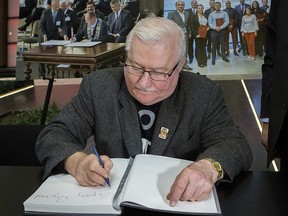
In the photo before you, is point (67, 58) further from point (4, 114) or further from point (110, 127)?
point (110, 127)

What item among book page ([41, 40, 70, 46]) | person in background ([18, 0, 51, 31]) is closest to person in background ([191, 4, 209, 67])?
book page ([41, 40, 70, 46])

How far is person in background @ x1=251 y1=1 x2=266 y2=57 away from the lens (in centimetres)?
322

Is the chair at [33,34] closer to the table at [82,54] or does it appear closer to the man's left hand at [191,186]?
the table at [82,54]

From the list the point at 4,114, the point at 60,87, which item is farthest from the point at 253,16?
the point at 4,114

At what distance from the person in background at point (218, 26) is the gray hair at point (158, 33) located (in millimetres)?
1797

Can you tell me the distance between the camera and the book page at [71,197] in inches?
44.1

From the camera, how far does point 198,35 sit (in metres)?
3.34

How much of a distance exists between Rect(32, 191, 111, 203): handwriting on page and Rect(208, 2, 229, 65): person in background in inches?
94.4

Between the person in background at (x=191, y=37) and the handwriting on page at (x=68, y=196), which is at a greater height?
the person in background at (x=191, y=37)

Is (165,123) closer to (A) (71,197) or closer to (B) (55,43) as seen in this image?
(A) (71,197)

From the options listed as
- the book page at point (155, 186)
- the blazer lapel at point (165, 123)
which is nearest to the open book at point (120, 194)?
the book page at point (155, 186)

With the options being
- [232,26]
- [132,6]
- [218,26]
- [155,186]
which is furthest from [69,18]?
[155,186]

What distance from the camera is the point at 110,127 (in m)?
1.75

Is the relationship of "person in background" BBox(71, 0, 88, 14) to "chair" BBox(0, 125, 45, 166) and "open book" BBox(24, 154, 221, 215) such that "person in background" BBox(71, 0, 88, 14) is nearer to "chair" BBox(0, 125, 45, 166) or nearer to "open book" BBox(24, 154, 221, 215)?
"chair" BBox(0, 125, 45, 166)
